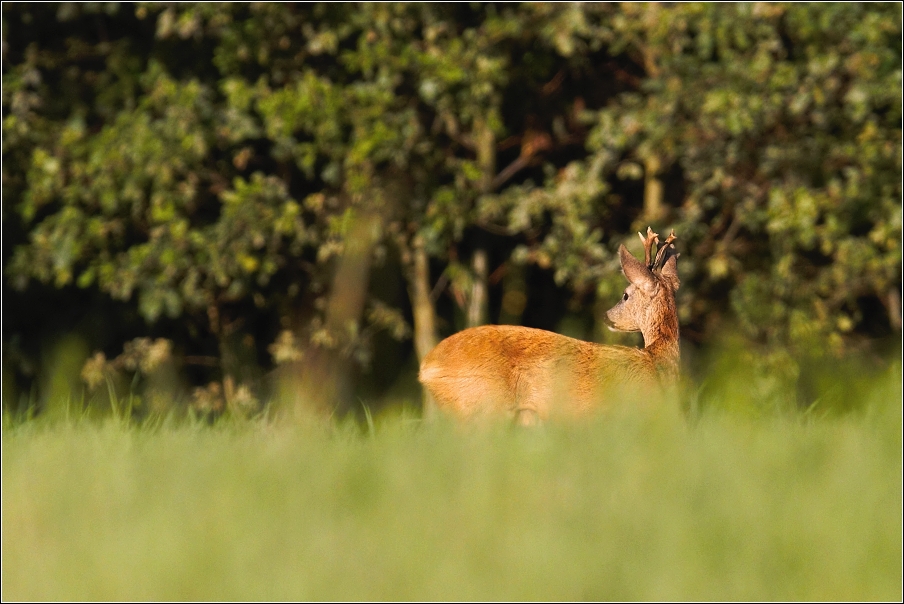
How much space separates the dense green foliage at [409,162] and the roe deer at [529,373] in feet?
15.1

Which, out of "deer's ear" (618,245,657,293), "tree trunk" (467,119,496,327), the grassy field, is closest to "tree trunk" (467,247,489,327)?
"tree trunk" (467,119,496,327)

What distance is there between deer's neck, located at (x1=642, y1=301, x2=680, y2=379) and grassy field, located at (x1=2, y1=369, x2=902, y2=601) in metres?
0.83

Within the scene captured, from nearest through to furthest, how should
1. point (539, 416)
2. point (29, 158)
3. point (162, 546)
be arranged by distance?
point (162, 546), point (539, 416), point (29, 158)

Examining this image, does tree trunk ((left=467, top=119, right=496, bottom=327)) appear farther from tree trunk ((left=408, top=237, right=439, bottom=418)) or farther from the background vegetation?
tree trunk ((left=408, top=237, right=439, bottom=418))

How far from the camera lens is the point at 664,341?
5.29 m

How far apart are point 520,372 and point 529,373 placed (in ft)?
0.12

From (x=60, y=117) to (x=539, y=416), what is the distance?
6.89 meters

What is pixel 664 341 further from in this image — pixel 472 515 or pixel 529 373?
pixel 472 515

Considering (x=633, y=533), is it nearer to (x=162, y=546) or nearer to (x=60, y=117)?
(x=162, y=546)

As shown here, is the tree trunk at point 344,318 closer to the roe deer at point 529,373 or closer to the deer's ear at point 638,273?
the deer's ear at point 638,273

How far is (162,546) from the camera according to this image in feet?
10.4

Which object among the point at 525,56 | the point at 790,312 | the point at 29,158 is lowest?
the point at 790,312

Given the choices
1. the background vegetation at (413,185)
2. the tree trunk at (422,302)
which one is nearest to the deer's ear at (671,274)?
the background vegetation at (413,185)

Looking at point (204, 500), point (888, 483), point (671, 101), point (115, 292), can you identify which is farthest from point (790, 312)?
point (204, 500)
